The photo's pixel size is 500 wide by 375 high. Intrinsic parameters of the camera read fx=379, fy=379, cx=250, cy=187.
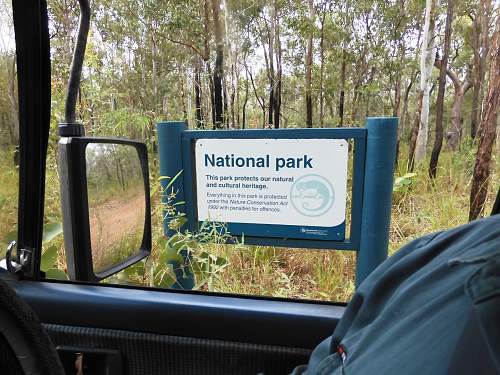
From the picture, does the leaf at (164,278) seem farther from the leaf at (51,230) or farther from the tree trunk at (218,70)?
the tree trunk at (218,70)

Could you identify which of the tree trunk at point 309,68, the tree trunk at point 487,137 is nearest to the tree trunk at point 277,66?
the tree trunk at point 309,68

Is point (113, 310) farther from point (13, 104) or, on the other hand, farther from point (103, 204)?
point (13, 104)

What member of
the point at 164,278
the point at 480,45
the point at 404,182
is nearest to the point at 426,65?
the point at 480,45

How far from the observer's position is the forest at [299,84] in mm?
1840

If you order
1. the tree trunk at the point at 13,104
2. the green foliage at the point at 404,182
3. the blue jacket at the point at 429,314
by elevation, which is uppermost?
the tree trunk at the point at 13,104

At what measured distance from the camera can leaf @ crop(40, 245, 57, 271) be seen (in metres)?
1.31

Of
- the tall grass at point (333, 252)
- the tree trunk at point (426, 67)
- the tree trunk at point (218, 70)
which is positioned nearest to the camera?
the tall grass at point (333, 252)

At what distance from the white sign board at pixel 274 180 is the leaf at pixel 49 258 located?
699 millimetres

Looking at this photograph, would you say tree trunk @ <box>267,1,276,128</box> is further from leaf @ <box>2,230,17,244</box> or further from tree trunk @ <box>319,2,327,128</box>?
leaf @ <box>2,230,17,244</box>

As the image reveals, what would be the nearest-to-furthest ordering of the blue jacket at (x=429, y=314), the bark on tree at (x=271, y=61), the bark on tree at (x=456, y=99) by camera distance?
the blue jacket at (x=429, y=314) → the bark on tree at (x=456, y=99) → the bark on tree at (x=271, y=61)

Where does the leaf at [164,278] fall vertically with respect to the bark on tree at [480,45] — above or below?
below

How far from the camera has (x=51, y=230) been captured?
52.4 inches

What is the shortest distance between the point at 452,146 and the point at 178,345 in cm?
265

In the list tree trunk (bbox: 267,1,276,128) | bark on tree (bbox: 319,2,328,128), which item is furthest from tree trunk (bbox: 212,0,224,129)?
bark on tree (bbox: 319,2,328,128)
